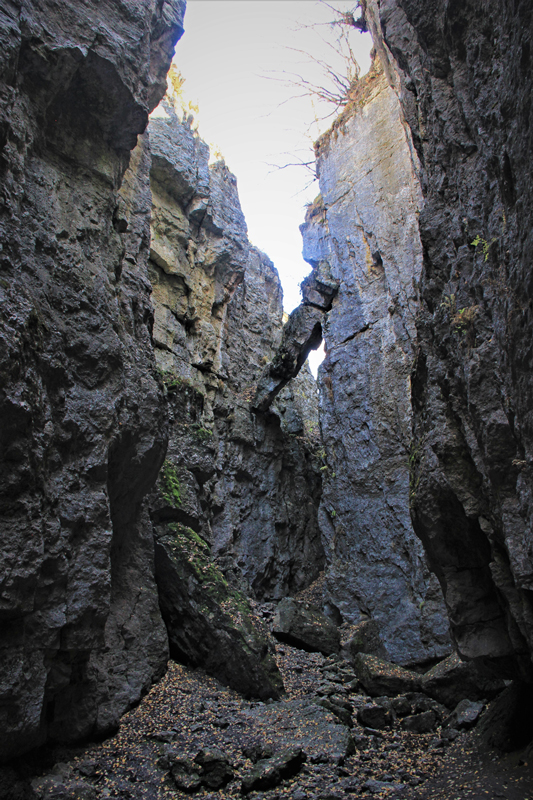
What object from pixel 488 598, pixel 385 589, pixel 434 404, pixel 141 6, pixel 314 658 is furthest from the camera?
pixel 385 589

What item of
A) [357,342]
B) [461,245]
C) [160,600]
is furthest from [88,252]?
[357,342]

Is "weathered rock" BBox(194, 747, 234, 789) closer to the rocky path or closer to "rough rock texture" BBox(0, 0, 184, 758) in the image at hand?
the rocky path

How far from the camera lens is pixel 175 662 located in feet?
22.4

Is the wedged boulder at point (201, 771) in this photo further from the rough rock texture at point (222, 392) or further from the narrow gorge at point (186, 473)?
the rough rock texture at point (222, 392)

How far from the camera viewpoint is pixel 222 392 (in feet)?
45.2

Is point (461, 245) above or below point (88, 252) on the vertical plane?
below

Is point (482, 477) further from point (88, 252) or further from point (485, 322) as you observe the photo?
point (88, 252)

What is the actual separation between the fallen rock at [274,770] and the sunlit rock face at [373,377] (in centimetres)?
588

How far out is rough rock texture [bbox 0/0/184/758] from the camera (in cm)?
366

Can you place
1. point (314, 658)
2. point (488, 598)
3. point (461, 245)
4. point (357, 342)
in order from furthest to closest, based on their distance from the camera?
1. point (357, 342)
2. point (314, 658)
3. point (488, 598)
4. point (461, 245)

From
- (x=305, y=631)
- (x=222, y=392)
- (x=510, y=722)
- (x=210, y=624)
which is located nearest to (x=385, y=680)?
(x=305, y=631)

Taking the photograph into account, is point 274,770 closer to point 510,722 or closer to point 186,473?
point 510,722

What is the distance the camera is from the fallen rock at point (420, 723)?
5517 millimetres

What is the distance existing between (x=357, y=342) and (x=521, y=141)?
1075cm
